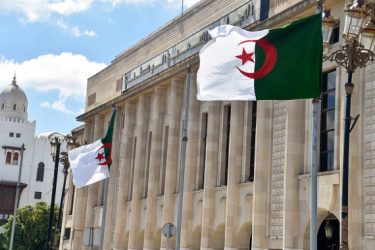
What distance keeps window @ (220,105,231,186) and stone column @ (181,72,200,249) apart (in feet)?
7.22

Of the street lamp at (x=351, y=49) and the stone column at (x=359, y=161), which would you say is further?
the stone column at (x=359, y=161)

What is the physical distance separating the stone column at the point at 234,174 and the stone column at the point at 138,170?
10042 millimetres

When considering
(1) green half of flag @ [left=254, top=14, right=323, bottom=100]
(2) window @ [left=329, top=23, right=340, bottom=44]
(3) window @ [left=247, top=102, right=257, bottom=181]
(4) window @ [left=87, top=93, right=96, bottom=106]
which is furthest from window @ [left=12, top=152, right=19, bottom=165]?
(1) green half of flag @ [left=254, top=14, right=323, bottom=100]

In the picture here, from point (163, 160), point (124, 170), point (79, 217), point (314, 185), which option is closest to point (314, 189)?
point (314, 185)

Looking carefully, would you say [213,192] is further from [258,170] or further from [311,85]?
[311,85]

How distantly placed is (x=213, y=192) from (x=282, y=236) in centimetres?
578

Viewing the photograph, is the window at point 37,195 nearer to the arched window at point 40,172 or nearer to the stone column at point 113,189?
the arched window at point 40,172

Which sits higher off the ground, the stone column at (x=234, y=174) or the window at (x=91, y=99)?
the window at (x=91, y=99)

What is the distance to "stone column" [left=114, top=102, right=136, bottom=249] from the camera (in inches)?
1460

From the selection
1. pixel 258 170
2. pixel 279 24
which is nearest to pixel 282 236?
pixel 258 170

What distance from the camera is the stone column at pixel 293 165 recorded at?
2247cm

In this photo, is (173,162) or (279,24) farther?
A: (173,162)

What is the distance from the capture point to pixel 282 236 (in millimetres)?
23219

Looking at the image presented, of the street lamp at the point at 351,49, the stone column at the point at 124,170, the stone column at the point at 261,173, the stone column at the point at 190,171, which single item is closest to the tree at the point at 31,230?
the stone column at the point at 124,170
